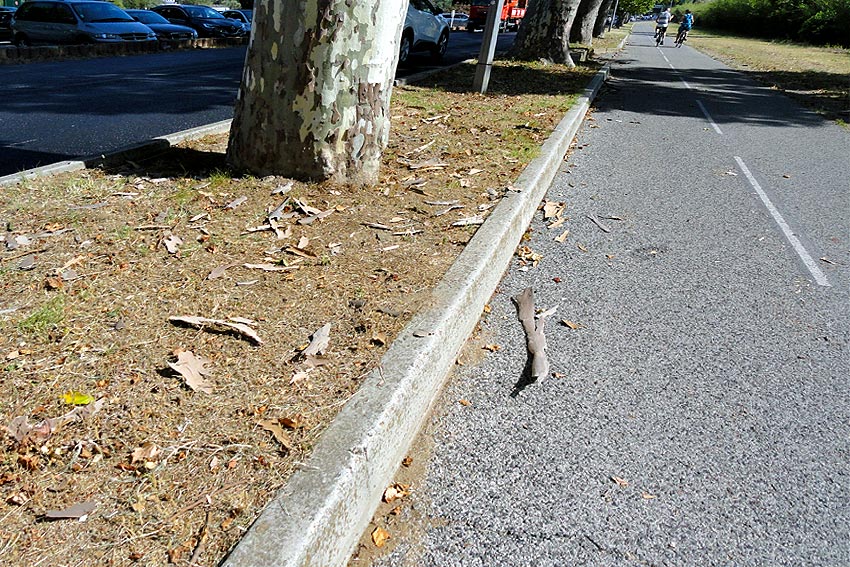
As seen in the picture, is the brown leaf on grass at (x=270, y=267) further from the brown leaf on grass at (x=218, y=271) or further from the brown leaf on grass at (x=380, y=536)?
the brown leaf on grass at (x=380, y=536)

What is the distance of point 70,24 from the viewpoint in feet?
64.5

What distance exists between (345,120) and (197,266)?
199 centimetres

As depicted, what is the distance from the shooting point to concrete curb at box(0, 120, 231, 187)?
547 cm

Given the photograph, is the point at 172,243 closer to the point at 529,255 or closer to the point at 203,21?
the point at 529,255

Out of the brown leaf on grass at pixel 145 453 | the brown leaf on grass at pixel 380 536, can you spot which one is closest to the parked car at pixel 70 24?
the brown leaf on grass at pixel 145 453

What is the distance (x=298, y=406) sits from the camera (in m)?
2.80

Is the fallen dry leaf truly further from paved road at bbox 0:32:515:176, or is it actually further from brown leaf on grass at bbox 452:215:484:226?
paved road at bbox 0:32:515:176

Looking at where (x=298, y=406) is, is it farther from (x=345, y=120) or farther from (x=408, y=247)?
(x=345, y=120)

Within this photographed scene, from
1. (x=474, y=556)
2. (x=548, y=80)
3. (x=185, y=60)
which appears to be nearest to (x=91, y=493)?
(x=474, y=556)

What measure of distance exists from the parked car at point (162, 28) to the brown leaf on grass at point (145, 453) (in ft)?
75.9

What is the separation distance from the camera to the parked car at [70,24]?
19.6 metres

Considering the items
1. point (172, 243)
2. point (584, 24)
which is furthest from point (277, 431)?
point (584, 24)

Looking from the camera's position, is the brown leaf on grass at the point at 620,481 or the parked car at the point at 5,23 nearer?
the brown leaf on grass at the point at 620,481

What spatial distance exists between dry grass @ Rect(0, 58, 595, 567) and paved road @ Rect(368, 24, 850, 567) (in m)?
0.60
